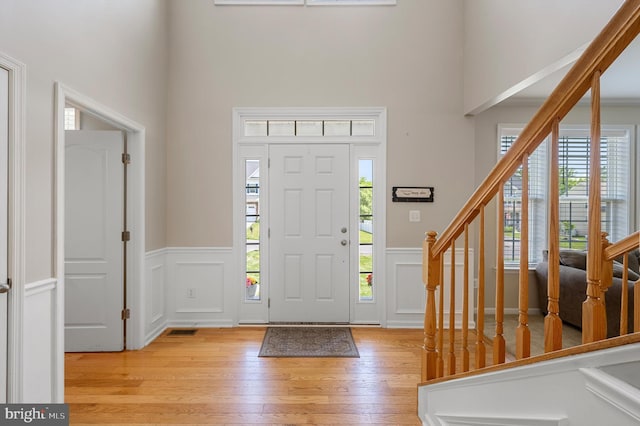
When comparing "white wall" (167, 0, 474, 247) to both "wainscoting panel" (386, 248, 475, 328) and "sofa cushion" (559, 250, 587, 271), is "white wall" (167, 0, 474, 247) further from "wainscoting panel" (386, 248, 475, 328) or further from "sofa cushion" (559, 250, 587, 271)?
"sofa cushion" (559, 250, 587, 271)

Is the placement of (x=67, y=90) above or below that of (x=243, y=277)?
above

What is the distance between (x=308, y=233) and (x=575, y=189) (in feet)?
10.6

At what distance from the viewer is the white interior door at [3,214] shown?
1772mm

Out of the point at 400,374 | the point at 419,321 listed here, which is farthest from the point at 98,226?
the point at 419,321

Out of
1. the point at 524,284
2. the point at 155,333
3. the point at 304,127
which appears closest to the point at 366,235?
the point at 304,127

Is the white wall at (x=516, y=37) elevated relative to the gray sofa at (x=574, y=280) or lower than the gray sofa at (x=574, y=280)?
elevated

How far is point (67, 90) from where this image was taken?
7.36ft

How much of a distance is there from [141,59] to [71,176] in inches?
47.2

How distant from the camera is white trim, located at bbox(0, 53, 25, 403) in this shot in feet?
5.97

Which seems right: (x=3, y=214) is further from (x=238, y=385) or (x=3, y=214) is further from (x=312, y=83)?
(x=312, y=83)

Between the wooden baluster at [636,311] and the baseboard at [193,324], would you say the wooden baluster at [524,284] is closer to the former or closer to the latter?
the wooden baluster at [636,311]

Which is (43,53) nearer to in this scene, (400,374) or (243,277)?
(243,277)

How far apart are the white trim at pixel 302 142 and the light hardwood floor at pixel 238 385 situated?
509 millimetres

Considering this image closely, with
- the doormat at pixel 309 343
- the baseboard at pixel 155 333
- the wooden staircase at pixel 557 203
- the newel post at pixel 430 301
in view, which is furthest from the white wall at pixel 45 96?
the wooden staircase at pixel 557 203
